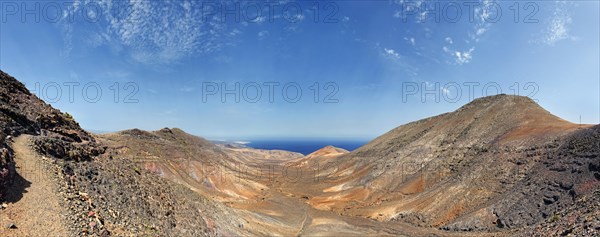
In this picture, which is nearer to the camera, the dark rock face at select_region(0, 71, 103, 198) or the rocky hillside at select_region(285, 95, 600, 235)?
the dark rock face at select_region(0, 71, 103, 198)

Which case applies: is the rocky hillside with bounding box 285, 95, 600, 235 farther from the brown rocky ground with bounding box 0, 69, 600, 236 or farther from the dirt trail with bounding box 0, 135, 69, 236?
the dirt trail with bounding box 0, 135, 69, 236

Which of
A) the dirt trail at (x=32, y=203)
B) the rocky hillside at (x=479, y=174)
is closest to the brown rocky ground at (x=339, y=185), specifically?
the dirt trail at (x=32, y=203)

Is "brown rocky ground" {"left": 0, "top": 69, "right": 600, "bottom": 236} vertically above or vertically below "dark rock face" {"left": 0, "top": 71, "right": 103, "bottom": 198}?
below

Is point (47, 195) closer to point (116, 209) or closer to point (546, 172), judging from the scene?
point (116, 209)

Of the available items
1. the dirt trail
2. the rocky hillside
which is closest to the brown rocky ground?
the dirt trail

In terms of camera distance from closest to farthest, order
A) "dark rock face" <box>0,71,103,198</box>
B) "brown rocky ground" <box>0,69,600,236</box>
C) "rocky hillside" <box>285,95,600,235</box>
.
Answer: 1. "dark rock face" <box>0,71,103,198</box>
2. "brown rocky ground" <box>0,69,600,236</box>
3. "rocky hillside" <box>285,95,600,235</box>

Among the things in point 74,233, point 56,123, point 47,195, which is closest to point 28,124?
point 56,123
